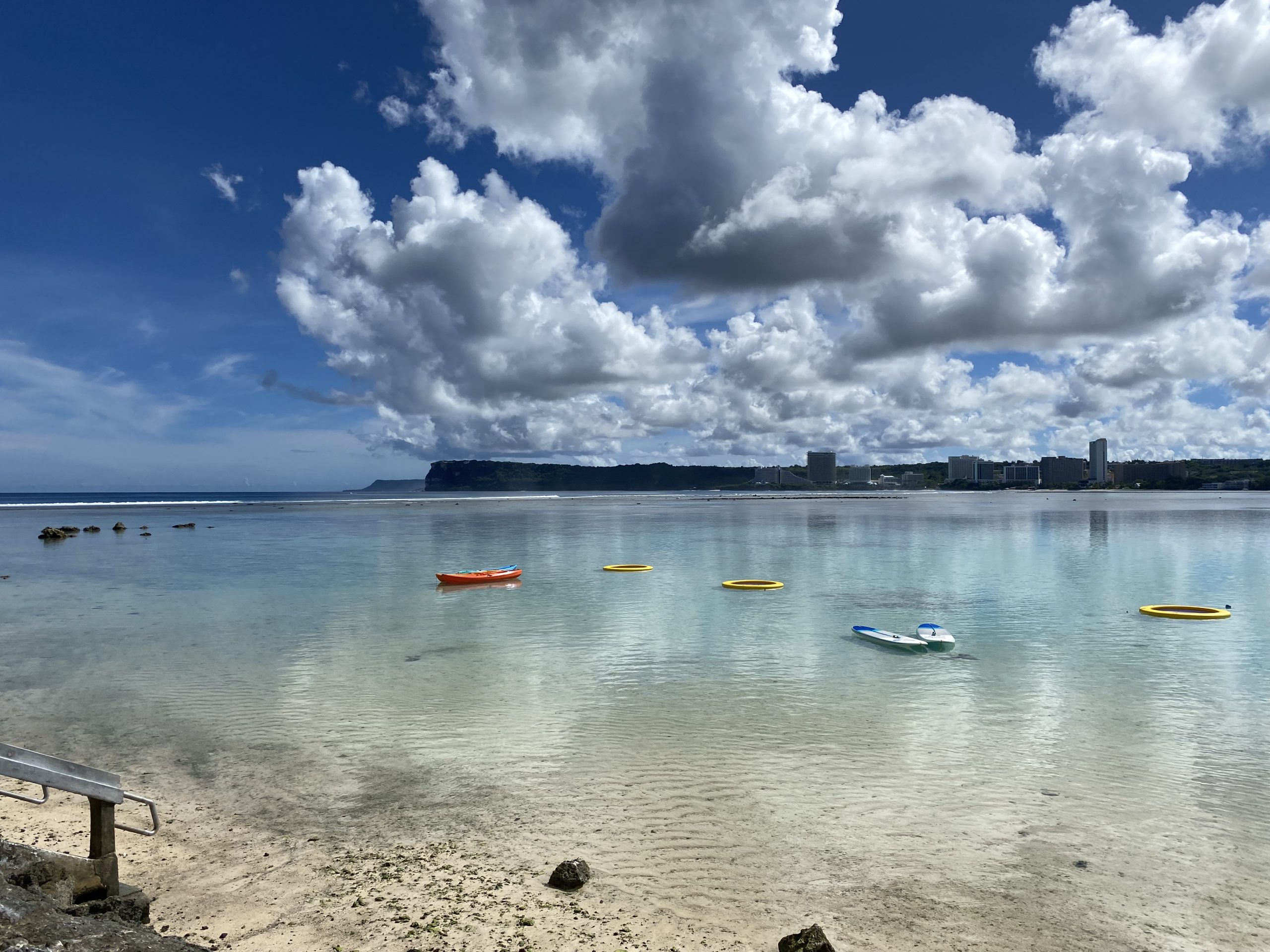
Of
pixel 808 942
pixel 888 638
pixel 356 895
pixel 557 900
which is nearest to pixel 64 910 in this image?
pixel 356 895

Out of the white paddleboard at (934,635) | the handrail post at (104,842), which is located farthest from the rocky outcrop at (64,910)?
the white paddleboard at (934,635)

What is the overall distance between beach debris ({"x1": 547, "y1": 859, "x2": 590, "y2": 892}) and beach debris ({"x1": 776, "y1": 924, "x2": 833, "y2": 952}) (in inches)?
70.9

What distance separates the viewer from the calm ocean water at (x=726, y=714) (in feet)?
23.2

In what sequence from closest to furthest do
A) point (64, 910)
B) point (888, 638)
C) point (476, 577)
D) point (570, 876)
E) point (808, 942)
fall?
1. point (64, 910)
2. point (808, 942)
3. point (570, 876)
4. point (888, 638)
5. point (476, 577)

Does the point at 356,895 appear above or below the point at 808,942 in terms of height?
below

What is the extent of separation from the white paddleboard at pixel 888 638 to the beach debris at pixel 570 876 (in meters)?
11.3

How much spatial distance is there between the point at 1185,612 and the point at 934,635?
30.3 ft

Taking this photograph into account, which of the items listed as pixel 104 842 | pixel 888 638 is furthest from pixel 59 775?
pixel 888 638

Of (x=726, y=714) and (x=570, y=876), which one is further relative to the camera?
(x=726, y=714)

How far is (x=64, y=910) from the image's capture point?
4582mm

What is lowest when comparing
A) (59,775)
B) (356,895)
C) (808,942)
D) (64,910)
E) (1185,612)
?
(1185,612)

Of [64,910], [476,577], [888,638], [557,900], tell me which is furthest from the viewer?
[476,577]

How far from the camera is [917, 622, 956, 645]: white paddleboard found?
15953 mm

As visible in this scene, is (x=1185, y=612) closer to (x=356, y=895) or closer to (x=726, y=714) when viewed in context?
(x=726, y=714)
